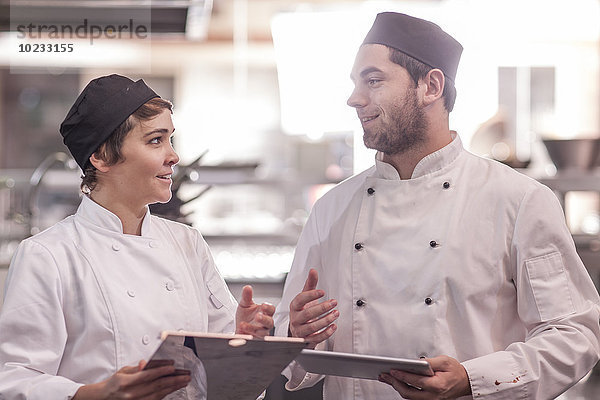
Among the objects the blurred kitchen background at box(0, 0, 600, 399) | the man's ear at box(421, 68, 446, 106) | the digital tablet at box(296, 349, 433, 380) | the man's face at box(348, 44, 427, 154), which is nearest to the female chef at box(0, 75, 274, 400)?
the digital tablet at box(296, 349, 433, 380)

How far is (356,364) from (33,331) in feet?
1.89

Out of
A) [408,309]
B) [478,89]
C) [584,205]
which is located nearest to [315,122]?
[408,309]

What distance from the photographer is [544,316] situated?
1.61 meters

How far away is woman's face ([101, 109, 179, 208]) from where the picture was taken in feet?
4.89

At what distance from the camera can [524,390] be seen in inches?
62.6

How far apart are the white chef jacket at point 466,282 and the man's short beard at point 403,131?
57mm

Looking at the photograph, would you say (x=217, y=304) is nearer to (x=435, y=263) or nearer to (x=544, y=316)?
(x=435, y=263)

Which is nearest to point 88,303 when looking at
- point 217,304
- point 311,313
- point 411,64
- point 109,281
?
point 109,281

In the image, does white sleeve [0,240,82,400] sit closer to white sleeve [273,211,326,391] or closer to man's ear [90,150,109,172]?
man's ear [90,150,109,172]

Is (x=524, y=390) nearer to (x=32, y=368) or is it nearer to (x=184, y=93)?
(x=32, y=368)

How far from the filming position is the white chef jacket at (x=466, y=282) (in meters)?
1.61

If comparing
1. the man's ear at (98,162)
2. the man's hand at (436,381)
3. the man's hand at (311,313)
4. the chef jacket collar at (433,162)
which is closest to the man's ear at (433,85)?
the chef jacket collar at (433,162)

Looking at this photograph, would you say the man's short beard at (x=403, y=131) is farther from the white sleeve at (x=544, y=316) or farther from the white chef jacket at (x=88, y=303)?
the white chef jacket at (x=88, y=303)

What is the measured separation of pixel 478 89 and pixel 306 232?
548 cm
